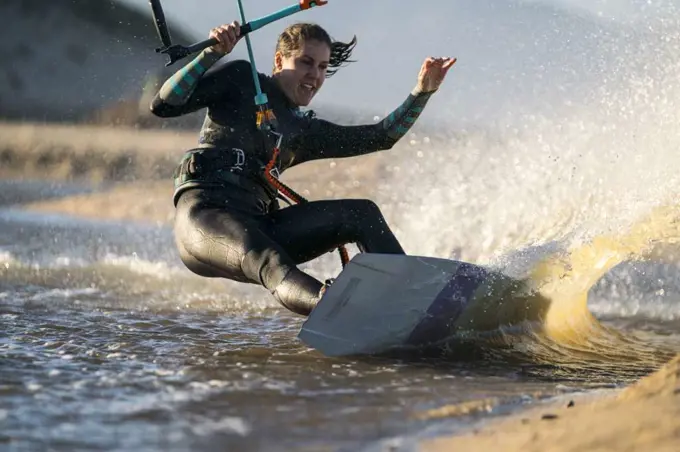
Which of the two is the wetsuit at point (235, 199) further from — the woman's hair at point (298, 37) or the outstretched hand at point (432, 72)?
the outstretched hand at point (432, 72)

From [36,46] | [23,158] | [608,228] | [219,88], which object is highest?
[36,46]

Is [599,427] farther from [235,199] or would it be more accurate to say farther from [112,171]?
[112,171]

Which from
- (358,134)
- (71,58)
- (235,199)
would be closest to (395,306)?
(235,199)

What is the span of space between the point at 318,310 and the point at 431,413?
88cm

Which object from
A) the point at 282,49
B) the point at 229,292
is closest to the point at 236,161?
the point at 282,49

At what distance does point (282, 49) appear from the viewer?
4094 millimetres

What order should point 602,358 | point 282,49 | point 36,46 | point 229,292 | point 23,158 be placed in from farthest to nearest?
point 36,46, point 23,158, point 229,292, point 282,49, point 602,358

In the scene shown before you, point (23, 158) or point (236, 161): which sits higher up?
point (23, 158)

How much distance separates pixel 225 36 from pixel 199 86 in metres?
0.25

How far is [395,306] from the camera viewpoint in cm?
329

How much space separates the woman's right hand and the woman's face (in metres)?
0.42

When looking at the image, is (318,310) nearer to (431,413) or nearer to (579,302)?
(431,413)

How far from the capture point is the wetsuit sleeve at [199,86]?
3.72m

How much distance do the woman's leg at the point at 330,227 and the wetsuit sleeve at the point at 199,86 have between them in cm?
51
